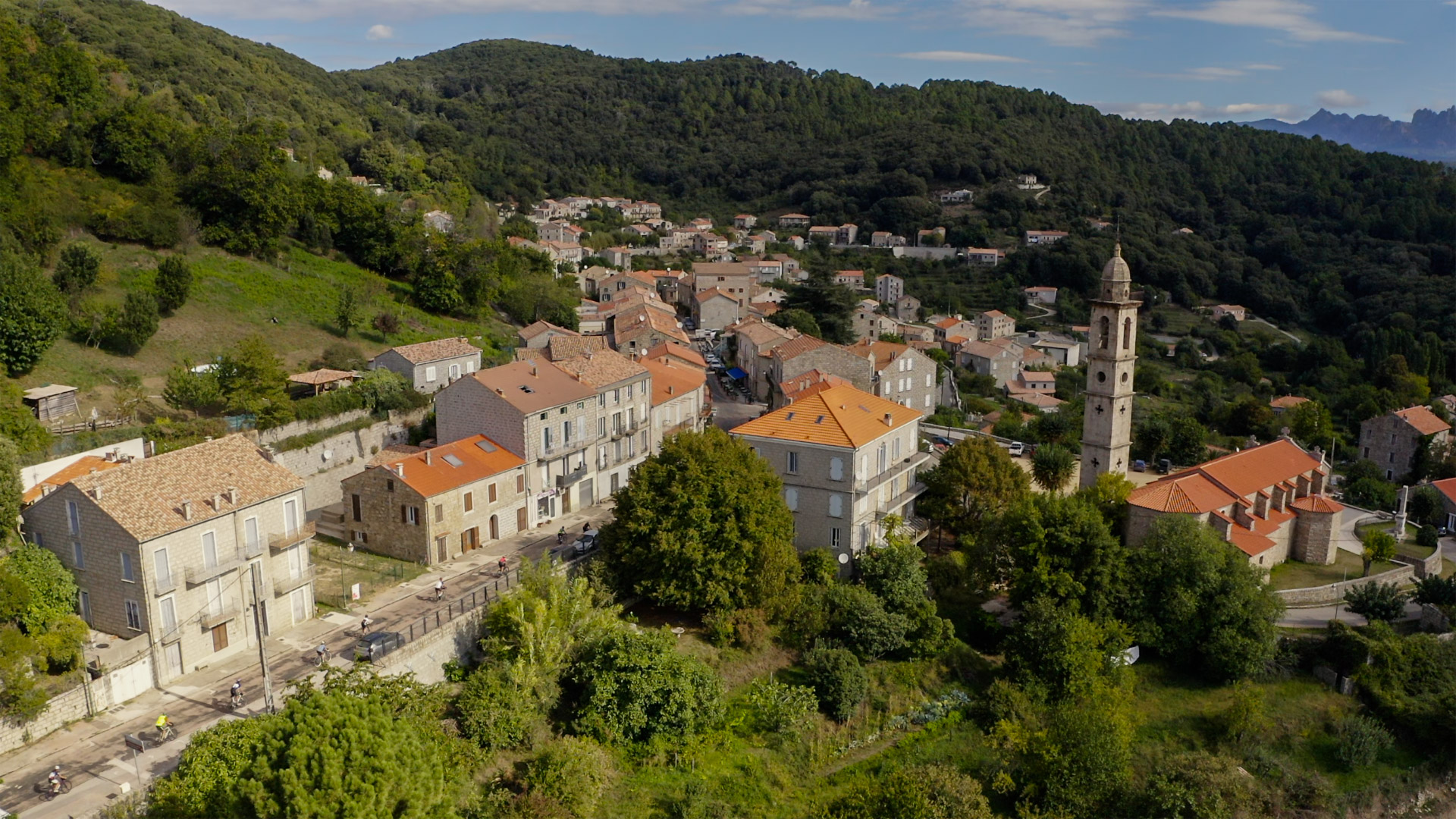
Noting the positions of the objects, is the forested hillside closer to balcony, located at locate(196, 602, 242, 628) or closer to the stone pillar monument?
balcony, located at locate(196, 602, 242, 628)

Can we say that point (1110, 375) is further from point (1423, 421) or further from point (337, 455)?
point (1423, 421)

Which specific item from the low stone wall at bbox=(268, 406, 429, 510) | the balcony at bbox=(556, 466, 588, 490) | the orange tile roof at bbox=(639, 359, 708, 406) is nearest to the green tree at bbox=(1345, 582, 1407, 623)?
the orange tile roof at bbox=(639, 359, 708, 406)

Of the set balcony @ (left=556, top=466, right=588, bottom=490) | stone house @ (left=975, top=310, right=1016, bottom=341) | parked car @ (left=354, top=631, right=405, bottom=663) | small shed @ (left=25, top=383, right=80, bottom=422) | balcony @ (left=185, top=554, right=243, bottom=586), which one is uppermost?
small shed @ (left=25, top=383, right=80, bottom=422)

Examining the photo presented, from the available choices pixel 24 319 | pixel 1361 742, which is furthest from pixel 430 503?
pixel 1361 742

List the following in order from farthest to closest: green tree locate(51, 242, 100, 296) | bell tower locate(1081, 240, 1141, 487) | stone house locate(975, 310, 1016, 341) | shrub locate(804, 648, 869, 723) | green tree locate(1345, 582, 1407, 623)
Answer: stone house locate(975, 310, 1016, 341), green tree locate(51, 242, 100, 296), bell tower locate(1081, 240, 1141, 487), green tree locate(1345, 582, 1407, 623), shrub locate(804, 648, 869, 723)

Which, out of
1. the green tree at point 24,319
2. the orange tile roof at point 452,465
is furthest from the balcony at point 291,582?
the green tree at point 24,319

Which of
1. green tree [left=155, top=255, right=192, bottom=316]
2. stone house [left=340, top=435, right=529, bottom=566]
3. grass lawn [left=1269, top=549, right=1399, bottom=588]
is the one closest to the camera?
stone house [left=340, top=435, right=529, bottom=566]

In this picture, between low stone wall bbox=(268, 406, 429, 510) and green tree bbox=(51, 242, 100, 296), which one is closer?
low stone wall bbox=(268, 406, 429, 510)

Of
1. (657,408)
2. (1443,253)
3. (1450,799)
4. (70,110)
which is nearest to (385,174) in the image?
(70,110)
